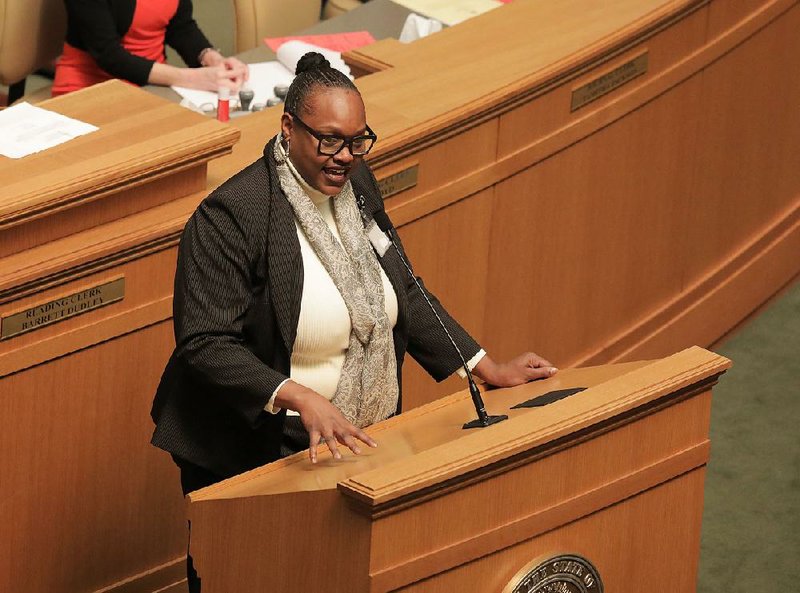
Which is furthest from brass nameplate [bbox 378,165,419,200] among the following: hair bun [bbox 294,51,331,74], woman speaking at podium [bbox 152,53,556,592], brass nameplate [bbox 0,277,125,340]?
hair bun [bbox 294,51,331,74]

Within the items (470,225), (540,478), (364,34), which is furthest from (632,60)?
(540,478)

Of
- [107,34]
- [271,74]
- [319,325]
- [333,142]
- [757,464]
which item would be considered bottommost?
[757,464]

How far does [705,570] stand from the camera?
415cm

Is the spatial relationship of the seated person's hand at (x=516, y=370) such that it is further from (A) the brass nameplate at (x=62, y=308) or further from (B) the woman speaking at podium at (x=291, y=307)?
(A) the brass nameplate at (x=62, y=308)

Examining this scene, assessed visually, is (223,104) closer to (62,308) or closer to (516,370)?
(62,308)

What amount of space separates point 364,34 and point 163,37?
24.9 inches

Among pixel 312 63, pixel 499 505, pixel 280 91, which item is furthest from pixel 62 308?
pixel 280 91

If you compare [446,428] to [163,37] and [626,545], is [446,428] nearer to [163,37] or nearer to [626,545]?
[626,545]

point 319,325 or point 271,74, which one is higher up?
point 319,325

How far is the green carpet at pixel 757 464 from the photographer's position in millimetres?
4164

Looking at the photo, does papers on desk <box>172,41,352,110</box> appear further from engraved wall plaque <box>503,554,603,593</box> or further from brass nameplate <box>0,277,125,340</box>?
engraved wall plaque <box>503,554,603,593</box>

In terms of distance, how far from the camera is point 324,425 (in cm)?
252

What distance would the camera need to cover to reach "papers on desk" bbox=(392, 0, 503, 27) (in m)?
5.24

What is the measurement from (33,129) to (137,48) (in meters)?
1.67
